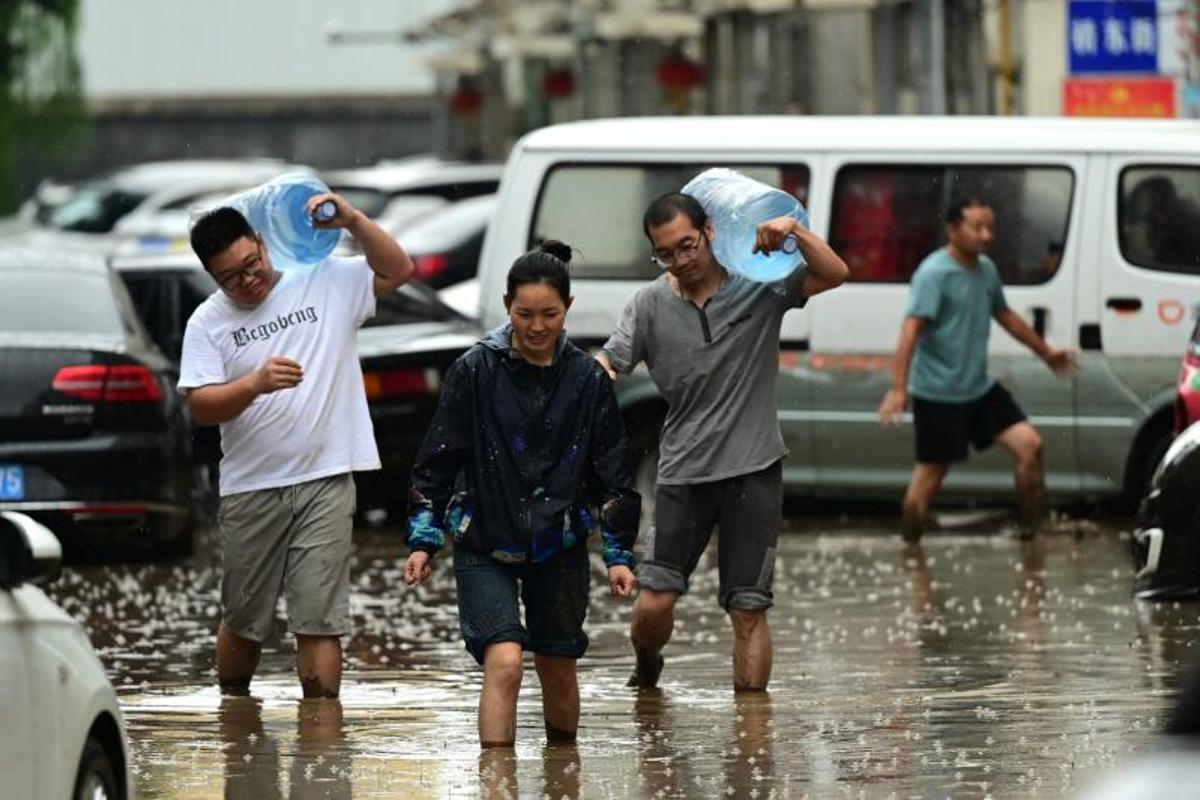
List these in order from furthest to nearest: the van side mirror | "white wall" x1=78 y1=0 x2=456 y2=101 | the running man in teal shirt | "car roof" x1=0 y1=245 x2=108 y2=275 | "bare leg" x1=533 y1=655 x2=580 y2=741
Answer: "white wall" x1=78 y1=0 x2=456 y2=101
"car roof" x1=0 y1=245 x2=108 y2=275
the running man in teal shirt
"bare leg" x1=533 y1=655 x2=580 y2=741
the van side mirror

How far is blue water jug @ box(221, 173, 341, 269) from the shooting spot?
10.9 metres

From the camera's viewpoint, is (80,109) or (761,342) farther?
(80,109)

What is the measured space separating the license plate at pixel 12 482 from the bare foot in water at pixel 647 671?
479 centimetres

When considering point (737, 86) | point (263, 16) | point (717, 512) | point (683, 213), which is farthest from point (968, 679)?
point (263, 16)

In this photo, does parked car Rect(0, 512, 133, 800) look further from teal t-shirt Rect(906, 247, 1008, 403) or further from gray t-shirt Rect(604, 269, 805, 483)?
teal t-shirt Rect(906, 247, 1008, 403)

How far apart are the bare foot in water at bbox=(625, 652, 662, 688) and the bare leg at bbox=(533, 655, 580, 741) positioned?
4.33 ft

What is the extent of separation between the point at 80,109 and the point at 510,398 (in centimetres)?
6901

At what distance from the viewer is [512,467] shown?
377 inches

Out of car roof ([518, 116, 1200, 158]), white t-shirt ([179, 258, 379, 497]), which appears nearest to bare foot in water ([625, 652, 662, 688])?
white t-shirt ([179, 258, 379, 497])

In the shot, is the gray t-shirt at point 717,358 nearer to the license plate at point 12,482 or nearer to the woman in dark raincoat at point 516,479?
the woman in dark raincoat at point 516,479

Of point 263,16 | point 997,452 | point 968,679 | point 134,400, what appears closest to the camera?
point 968,679

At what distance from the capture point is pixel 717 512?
10.9m

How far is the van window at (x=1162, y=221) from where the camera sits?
54.5 feet

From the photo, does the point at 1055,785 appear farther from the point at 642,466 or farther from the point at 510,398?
the point at 642,466
